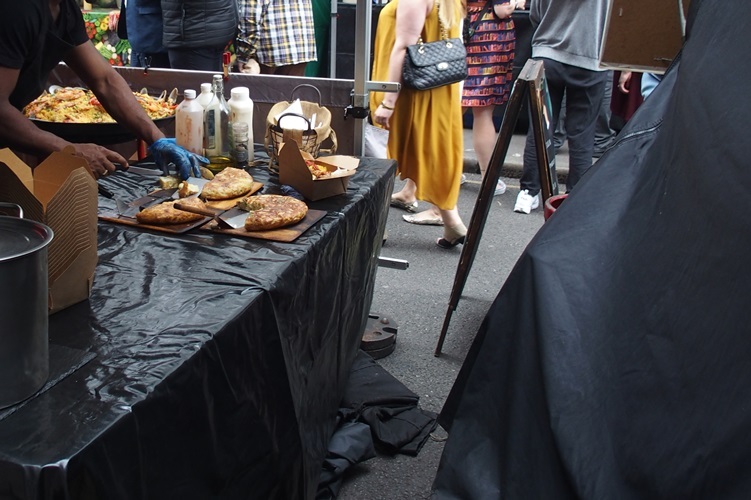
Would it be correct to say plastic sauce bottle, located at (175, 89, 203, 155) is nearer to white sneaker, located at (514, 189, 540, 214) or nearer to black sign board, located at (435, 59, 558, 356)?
black sign board, located at (435, 59, 558, 356)

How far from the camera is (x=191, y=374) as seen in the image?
4.13 feet

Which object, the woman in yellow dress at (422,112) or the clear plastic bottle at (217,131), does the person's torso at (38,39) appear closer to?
the clear plastic bottle at (217,131)

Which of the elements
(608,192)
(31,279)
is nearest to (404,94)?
(608,192)

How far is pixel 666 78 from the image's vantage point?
1697mm

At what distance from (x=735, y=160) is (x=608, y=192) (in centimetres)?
42

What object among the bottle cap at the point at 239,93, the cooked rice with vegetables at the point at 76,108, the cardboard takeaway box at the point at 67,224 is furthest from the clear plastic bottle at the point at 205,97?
the cardboard takeaway box at the point at 67,224

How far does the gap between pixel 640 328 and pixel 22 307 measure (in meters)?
1.03

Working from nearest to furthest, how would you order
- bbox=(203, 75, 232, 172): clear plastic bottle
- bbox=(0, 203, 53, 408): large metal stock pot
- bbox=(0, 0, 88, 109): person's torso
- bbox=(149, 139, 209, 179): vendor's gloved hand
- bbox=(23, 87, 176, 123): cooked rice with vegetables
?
bbox=(0, 203, 53, 408): large metal stock pot
bbox=(0, 0, 88, 109): person's torso
bbox=(149, 139, 209, 179): vendor's gloved hand
bbox=(203, 75, 232, 172): clear plastic bottle
bbox=(23, 87, 176, 123): cooked rice with vegetables

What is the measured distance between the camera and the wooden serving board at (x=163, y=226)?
1866 mm

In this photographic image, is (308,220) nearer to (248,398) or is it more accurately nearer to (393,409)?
(248,398)

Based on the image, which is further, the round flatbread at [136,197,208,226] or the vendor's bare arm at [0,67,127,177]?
the vendor's bare arm at [0,67,127,177]

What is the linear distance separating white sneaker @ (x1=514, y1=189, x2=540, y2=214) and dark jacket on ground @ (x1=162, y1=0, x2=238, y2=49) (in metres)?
2.56

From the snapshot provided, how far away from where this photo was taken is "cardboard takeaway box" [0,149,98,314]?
1314 mm

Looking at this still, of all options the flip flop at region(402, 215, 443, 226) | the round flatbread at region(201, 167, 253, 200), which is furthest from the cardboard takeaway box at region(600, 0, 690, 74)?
the flip flop at region(402, 215, 443, 226)
